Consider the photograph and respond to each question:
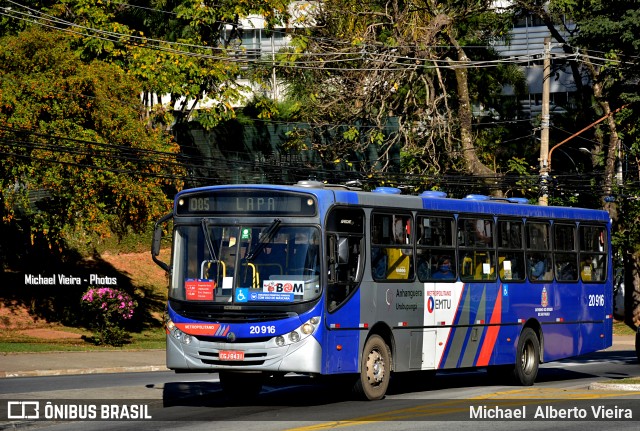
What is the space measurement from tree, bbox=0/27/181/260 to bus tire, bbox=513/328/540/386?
13079 mm

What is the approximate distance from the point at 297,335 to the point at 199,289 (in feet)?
5.44

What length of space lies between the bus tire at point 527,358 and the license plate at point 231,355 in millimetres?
7415

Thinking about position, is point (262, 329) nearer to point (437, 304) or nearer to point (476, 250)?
point (437, 304)

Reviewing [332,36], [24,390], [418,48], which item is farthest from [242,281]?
[332,36]

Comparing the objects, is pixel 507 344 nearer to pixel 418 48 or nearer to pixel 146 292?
pixel 418 48

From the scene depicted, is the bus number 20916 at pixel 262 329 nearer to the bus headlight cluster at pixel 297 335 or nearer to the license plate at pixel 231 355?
the bus headlight cluster at pixel 297 335

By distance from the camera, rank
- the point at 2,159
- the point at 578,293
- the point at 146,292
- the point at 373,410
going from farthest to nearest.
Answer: the point at 146,292, the point at 2,159, the point at 578,293, the point at 373,410

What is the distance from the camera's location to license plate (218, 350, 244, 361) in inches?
613

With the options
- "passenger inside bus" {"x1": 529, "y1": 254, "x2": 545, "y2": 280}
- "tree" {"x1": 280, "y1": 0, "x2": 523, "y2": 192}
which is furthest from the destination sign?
"tree" {"x1": 280, "y1": 0, "x2": 523, "y2": 192}

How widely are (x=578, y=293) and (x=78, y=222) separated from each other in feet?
54.9

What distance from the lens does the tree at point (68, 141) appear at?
3159 centimetres

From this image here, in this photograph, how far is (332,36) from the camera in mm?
43188

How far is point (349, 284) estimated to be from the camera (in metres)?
16.7

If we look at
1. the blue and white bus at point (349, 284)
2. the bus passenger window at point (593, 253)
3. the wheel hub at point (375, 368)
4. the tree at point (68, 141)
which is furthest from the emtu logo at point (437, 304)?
the tree at point (68, 141)
